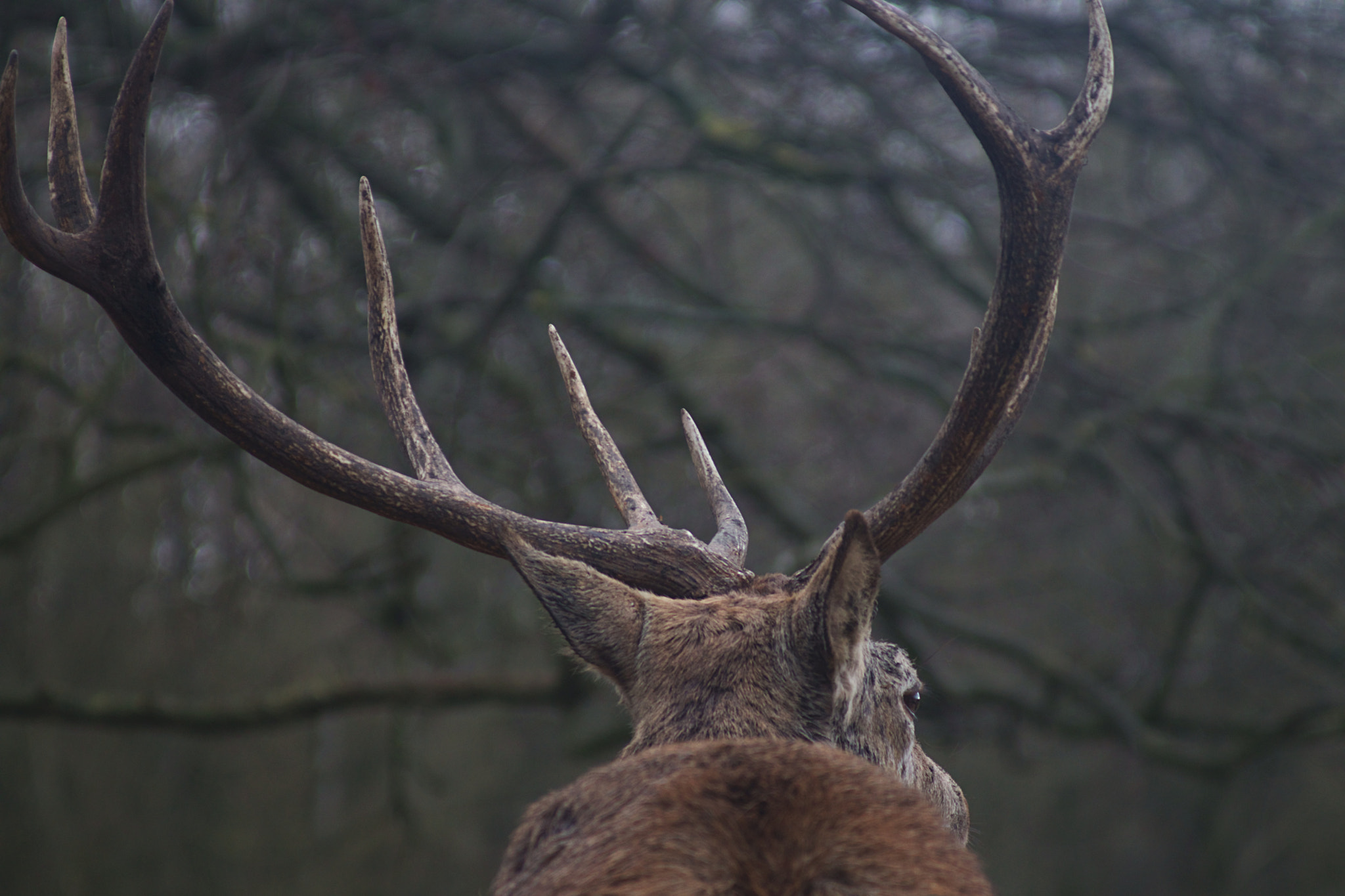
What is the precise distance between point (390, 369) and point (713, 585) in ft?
3.86

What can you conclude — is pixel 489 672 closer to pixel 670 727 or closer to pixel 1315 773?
pixel 670 727

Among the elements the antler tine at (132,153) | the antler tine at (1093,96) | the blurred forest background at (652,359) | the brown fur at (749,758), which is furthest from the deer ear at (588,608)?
the blurred forest background at (652,359)

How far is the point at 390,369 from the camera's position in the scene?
120 inches

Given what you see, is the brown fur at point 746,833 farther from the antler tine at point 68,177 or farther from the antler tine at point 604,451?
the antler tine at point 68,177

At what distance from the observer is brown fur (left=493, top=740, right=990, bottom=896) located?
1.65 m

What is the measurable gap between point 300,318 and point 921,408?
4908 millimetres

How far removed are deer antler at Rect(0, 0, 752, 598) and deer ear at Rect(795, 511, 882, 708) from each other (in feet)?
1.69

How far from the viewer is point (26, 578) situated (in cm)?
751

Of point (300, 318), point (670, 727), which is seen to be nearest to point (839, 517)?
point (300, 318)

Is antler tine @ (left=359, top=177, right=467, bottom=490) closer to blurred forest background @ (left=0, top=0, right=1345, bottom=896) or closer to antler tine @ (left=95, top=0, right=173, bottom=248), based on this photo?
Answer: antler tine @ (left=95, top=0, right=173, bottom=248)

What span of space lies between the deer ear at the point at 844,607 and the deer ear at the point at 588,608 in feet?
1.60

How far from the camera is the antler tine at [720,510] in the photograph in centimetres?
305

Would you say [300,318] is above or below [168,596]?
above

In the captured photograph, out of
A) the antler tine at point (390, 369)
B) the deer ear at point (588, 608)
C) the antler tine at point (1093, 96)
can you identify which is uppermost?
the antler tine at point (1093, 96)
